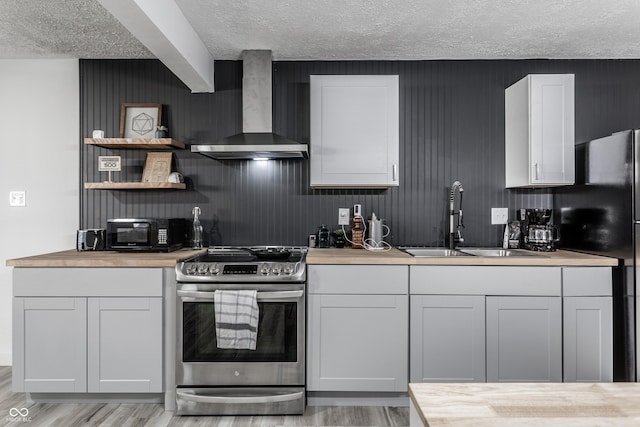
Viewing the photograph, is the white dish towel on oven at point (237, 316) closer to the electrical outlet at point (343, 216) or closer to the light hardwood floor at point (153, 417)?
the light hardwood floor at point (153, 417)

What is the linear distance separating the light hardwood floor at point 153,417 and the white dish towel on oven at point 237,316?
45 cm

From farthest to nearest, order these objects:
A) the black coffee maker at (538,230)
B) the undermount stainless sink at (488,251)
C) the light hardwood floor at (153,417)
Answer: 1. the undermount stainless sink at (488,251)
2. the black coffee maker at (538,230)
3. the light hardwood floor at (153,417)

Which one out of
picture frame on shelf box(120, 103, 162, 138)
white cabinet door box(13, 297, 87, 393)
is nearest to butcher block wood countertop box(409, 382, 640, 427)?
white cabinet door box(13, 297, 87, 393)

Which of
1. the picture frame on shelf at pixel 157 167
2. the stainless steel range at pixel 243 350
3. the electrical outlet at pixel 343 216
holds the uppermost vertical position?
the picture frame on shelf at pixel 157 167

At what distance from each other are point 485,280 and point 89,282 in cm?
229

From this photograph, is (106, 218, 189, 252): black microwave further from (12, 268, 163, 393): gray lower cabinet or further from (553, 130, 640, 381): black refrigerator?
(553, 130, 640, 381): black refrigerator

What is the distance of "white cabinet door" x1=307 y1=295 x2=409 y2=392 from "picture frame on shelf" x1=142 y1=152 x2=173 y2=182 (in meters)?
1.49

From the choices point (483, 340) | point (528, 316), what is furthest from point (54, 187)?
point (528, 316)

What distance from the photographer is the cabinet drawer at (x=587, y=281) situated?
247 centimetres

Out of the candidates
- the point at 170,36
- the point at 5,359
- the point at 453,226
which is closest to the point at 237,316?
the point at 170,36

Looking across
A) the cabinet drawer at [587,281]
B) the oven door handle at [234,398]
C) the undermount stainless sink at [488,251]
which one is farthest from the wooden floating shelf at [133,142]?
the cabinet drawer at [587,281]

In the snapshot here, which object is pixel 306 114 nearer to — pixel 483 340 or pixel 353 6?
pixel 353 6

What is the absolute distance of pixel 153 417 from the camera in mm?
2436

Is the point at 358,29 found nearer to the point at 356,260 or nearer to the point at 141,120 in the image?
the point at 356,260
